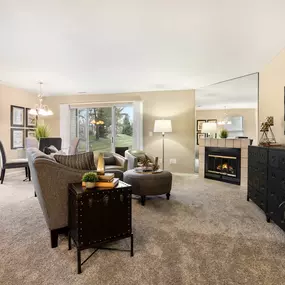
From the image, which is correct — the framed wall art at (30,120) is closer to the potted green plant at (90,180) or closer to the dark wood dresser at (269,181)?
the potted green plant at (90,180)

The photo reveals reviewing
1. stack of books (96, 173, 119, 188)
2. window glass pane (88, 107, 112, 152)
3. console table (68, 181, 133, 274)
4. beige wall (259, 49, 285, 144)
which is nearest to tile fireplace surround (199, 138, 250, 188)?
beige wall (259, 49, 285, 144)

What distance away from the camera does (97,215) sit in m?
1.71

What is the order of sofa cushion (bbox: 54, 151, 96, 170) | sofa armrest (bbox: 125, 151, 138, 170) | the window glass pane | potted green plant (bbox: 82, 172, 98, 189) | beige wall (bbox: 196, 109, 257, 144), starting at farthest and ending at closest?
the window glass pane
beige wall (bbox: 196, 109, 257, 144)
sofa armrest (bbox: 125, 151, 138, 170)
sofa cushion (bbox: 54, 151, 96, 170)
potted green plant (bbox: 82, 172, 98, 189)

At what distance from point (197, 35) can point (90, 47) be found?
1517mm

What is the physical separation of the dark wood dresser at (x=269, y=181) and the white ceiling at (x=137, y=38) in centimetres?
149

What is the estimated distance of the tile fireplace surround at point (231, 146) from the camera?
14.7 feet

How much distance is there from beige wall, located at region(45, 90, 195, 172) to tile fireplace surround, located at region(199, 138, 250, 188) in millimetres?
419

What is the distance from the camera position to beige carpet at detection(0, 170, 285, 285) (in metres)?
1.59

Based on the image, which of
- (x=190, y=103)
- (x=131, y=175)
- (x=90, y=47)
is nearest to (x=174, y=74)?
(x=190, y=103)

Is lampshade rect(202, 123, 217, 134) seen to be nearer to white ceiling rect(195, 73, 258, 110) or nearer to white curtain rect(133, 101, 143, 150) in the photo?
white ceiling rect(195, 73, 258, 110)

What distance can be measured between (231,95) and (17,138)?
5744mm

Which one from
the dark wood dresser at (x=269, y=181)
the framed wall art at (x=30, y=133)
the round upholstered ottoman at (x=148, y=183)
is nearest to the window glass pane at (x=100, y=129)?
the framed wall art at (x=30, y=133)

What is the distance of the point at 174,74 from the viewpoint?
4344 mm

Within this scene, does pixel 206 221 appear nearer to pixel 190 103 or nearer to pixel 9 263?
pixel 9 263
